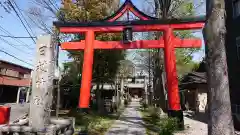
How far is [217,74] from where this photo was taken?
6250mm

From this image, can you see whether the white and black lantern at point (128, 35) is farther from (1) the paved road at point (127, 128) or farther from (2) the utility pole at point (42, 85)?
(2) the utility pole at point (42, 85)

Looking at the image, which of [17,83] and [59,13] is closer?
[59,13]

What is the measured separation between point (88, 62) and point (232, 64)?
10.3 m

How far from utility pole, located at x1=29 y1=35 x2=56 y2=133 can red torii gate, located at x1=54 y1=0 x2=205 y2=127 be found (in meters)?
4.05

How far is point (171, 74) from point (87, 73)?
14.1 ft

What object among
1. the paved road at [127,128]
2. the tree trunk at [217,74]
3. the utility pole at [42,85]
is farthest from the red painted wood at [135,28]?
the tree trunk at [217,74]

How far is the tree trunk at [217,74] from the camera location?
6.10m

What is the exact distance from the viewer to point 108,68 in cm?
2211

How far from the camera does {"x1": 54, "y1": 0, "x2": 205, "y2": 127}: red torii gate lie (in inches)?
485

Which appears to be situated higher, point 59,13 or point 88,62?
point 59,13

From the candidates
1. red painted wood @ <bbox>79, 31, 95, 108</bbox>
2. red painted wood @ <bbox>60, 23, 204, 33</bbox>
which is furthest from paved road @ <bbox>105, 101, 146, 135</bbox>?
red painted wood @ <bbox>60, 23, 204, 33</bbox>

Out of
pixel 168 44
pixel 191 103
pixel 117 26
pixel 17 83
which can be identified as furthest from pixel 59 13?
pixel 17 83

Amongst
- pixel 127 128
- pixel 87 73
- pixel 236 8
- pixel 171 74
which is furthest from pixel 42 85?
pixel 236 8

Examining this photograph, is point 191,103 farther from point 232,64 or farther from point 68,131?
point 68,131
